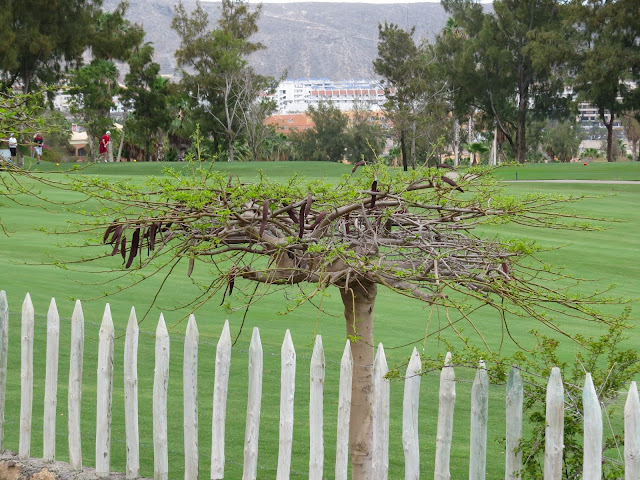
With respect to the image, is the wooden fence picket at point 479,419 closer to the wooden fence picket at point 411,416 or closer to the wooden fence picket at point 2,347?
the wooden fence picket at point 411,416

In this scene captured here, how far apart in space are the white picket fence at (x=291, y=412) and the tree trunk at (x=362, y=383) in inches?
15.3

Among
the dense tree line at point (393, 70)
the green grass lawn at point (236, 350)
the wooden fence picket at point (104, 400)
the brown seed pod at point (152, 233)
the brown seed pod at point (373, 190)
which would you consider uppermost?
the dense tree line at point (393, 70)

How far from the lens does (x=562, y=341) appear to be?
1125 cm

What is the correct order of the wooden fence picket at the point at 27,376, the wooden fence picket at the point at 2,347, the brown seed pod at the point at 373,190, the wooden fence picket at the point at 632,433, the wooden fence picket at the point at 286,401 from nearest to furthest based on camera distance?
the wooden fence picket at the point at 632,433 → the brown seed pod at the point at 373,190 → the wooden fence picket at the point at 286,401 → the wooden fence picket at the point at 27,376 → the wooden fence picket at the point at 2,347

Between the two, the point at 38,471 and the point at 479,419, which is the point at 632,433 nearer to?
the point at 479,419

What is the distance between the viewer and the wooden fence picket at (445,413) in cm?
475

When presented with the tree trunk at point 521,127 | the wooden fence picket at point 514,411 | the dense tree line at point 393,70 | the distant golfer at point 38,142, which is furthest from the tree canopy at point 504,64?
the wooden fence picket at point 514,411

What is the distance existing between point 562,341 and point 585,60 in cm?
4978

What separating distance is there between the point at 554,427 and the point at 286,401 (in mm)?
1535

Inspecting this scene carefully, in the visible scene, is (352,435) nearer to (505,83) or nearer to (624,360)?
(624,360)

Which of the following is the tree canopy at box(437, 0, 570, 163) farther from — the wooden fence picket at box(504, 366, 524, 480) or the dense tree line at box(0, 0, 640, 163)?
the wooden fence picket at box(504, 366, 524, 480)

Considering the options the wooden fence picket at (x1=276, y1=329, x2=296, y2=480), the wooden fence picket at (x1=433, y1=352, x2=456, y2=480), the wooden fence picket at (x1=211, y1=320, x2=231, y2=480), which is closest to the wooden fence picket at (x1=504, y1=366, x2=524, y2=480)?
the wooden fence picket at (x1=433, y1=352, x2=456, y2=480)

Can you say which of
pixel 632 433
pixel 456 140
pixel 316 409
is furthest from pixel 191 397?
pixel 456 140

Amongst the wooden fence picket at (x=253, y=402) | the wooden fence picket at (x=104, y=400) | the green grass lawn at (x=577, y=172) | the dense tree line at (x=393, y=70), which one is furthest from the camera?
the dense tree line at (x=393, y=70)
